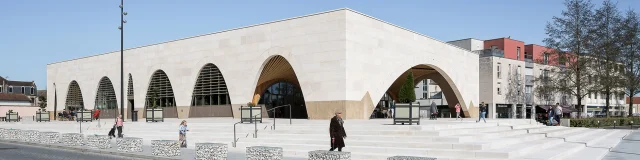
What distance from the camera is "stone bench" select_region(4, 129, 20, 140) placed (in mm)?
27672

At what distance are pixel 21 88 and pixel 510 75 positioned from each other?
85.1 m

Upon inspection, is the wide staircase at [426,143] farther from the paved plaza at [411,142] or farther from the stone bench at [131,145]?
the stone bench at [131,145]

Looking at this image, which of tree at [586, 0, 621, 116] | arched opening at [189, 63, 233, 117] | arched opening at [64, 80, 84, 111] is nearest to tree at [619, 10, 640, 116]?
tree at [586, 0, 621, 116]

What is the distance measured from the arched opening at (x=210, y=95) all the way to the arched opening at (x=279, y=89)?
2.23 meters

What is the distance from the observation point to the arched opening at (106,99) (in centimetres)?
4717

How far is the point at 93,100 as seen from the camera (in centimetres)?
4909

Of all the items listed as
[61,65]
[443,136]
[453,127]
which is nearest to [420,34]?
[453,127]

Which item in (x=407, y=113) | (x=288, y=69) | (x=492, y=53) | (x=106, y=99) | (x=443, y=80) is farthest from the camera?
(x=492, y=53)

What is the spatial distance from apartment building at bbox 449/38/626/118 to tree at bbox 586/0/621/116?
3.75m

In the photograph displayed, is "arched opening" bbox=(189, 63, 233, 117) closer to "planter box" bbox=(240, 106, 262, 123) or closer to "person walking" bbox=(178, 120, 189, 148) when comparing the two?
"planter box" bbox=(240, 106, 262, 123)

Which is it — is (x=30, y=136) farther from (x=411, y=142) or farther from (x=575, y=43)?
(x=575, y=43)

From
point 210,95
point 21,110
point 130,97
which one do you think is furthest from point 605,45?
point 21,110

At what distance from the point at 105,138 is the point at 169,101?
68.6 feet

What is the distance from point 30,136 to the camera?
1033 inches
